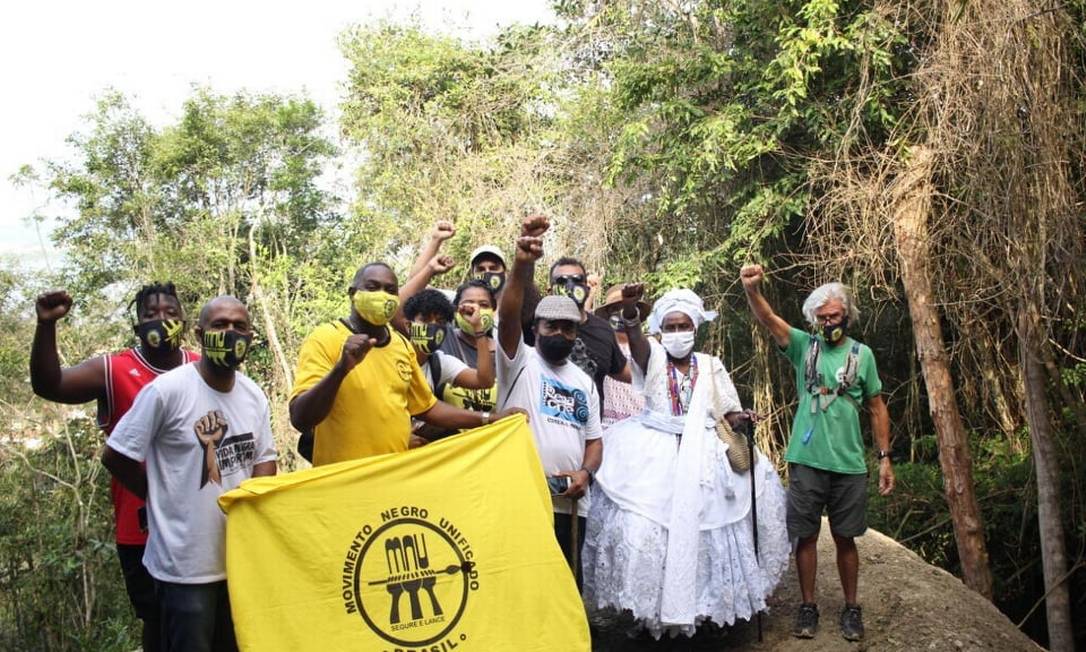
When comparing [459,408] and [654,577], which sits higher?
[459,408]

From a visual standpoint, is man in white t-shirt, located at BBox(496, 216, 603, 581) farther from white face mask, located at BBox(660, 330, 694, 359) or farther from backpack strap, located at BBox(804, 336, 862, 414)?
backpack strap, located at BBox(804, 336, 862, 414)

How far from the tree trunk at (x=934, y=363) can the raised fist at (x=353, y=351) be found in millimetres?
5926

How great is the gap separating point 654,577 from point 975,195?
3.71 metres

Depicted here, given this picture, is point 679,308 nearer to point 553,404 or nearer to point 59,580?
point 553,404

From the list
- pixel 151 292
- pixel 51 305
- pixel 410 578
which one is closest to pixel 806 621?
pixel 410 578

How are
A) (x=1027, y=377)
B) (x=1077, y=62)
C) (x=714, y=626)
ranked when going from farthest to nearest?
(x=1027, y=377) → (x=1077, y=62) → (x=714, y=626)

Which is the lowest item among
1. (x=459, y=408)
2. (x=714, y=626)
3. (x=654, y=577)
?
(x=714, y=626)

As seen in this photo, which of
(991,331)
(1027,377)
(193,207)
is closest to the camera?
(1027,377)

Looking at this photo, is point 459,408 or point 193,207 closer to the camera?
point 459,408

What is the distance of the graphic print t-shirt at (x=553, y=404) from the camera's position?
5.23m

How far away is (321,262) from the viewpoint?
21906 millimetres

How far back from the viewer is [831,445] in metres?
5.80

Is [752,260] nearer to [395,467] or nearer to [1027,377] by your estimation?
[1027,377]

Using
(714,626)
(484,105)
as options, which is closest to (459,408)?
(714,626)
